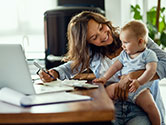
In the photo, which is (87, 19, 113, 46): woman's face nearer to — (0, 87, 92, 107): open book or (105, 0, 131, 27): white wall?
(0, 87, 92, 107): open book

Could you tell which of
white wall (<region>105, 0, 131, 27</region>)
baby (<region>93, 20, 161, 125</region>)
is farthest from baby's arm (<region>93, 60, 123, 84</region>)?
white wall (<region>105, 0, 131, 27</region>)

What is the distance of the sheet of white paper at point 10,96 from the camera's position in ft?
3.48

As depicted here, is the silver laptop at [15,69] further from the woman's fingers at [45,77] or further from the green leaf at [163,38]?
the green leaf at [163,38]

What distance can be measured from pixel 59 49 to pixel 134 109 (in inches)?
63.5

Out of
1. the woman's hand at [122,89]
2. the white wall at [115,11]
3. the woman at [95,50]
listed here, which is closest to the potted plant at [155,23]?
the white wall at [115,11]

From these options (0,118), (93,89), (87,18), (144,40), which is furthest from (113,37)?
(0,118)

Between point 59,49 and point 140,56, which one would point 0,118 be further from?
point 59,49

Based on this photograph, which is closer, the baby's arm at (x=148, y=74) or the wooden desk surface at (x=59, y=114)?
the wooden desk surface at (x=59, y=114)

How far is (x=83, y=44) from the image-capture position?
2.02 m

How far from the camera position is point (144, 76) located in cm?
163

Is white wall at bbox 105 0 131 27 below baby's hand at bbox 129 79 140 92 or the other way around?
the other way around

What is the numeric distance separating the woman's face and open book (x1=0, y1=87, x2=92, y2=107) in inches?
34.6

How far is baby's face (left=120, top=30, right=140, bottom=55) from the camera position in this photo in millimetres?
1716

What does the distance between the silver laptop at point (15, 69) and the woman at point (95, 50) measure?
24.4 inches
